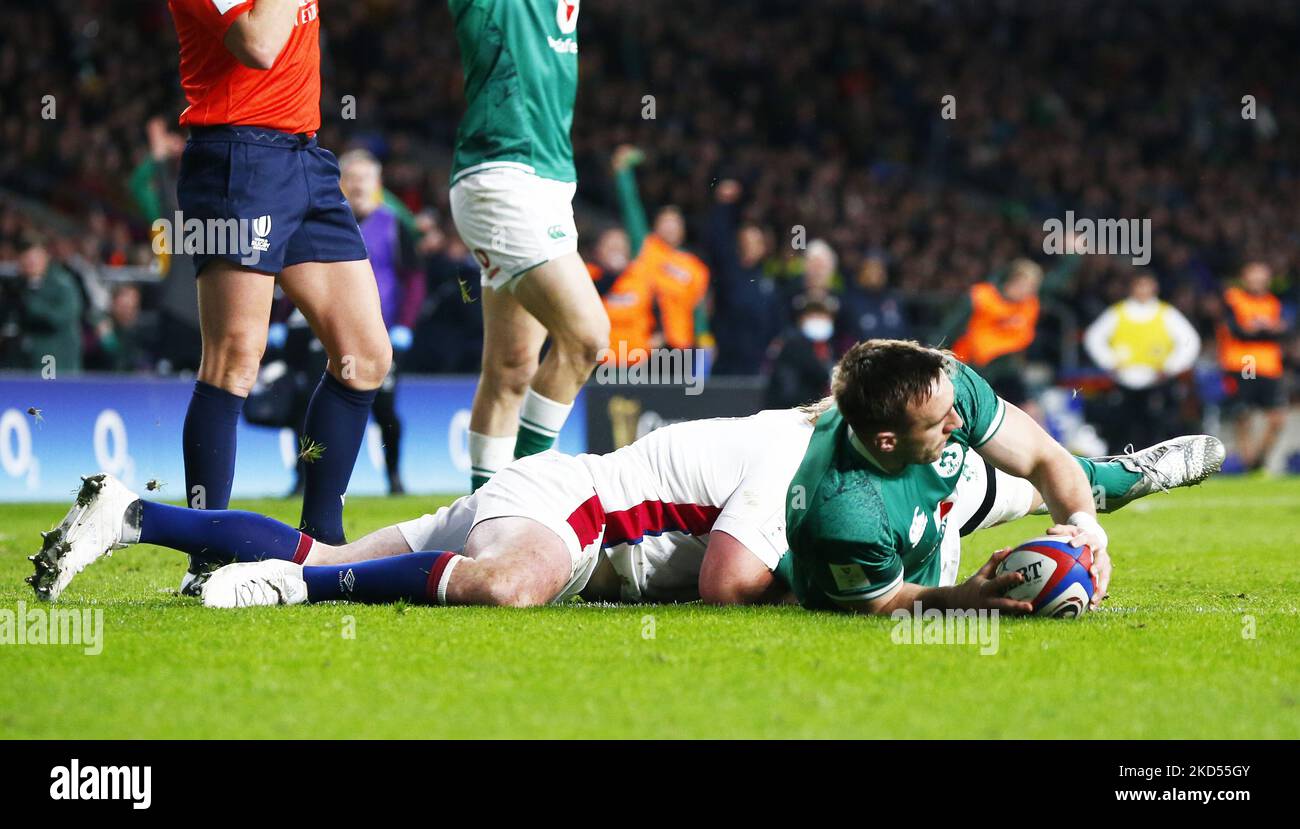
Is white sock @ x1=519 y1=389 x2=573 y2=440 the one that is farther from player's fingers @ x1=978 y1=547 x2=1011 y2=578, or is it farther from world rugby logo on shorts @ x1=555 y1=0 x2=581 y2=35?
player's fingers @ x1=978 y1=547 x2=1011 y2=578

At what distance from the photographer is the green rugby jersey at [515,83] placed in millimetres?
6195

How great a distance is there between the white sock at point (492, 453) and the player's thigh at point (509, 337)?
0.82 ft

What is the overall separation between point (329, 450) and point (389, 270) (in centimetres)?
618

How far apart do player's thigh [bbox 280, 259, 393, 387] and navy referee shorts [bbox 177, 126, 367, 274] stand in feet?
0.14

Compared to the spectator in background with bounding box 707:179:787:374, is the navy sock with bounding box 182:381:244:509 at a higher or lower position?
lower

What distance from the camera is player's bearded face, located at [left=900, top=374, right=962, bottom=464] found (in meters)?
4.29

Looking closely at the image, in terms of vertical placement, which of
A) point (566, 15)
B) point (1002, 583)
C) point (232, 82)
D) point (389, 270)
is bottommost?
point (1002, 583)

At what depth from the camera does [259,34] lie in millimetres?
5109

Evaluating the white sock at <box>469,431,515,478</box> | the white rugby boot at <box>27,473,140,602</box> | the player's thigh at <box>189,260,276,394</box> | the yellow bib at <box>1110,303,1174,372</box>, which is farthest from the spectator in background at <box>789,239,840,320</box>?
the white rugby boot at <box>27,473,140,602</box>

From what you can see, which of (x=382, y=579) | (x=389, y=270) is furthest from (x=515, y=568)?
(x=389, y=270)

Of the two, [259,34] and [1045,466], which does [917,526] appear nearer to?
[1045,466]
